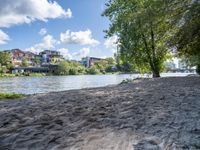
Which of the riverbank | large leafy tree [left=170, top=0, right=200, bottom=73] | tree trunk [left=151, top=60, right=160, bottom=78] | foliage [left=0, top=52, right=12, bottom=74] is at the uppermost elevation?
foliage [left=0, top=52, right=12, bottom=74]

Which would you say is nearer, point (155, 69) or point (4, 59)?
point (155, 69)

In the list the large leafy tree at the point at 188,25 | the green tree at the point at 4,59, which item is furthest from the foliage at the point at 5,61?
the large leafy tree at the point at 188,25

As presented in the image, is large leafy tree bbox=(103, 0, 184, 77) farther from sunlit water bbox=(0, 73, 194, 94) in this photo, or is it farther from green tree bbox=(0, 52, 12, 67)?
green tree bbox=(0, 52, 12, 67)

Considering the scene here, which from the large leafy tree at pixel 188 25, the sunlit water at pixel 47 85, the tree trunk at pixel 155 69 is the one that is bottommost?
the sunlit water at pixel 47 85

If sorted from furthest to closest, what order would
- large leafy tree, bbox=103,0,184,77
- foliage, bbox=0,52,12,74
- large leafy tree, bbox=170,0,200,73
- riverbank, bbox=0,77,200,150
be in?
foliage, bbox=0,52,12,74
large leafy tree, bbox=103,0,184,77
large leafy tree, bbox=170,0,200,73
riverbank, bbox=0,77,200,150

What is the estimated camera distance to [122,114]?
704 cm

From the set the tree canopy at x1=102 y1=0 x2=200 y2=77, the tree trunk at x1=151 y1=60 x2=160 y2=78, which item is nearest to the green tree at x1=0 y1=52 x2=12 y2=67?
the tree canopy at x1=102 y1=0 x2=200 y2=77

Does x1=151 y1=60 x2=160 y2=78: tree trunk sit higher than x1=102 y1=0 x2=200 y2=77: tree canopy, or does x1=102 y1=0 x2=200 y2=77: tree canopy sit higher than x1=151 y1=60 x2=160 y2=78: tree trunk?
x1=102 y1=0 x2=200 y2=77: tree canopy

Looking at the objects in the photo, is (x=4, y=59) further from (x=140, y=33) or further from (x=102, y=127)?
(x=102, y=127)

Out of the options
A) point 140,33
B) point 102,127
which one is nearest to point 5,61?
point 140,33

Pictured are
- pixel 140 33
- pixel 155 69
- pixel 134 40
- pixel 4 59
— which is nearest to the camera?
pixel 140 33

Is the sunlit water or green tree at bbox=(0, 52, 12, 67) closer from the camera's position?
the sunlit water

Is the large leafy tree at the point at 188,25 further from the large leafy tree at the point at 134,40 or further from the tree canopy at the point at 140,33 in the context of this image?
the large leafy tree at the point at 134,40

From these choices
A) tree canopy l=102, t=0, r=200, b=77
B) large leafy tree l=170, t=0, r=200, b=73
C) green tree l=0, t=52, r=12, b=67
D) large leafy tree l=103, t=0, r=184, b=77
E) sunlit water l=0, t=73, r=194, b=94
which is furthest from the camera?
green tree l=0, t=52, r=12, b=67
